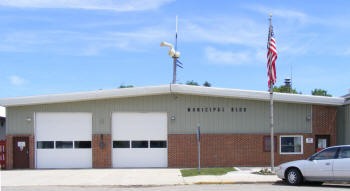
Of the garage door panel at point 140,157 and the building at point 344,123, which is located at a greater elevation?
the building at point 344,123

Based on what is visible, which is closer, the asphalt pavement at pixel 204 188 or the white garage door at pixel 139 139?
the asphalt pavement at pixel 204 188

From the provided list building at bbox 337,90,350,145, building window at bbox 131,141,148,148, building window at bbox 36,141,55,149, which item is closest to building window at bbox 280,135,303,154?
building at bbox 337,90,350,145

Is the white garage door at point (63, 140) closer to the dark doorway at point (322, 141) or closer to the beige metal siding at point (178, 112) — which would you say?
the beige metal siding at point (178, 112)

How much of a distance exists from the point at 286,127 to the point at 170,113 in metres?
6.30

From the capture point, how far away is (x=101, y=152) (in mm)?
23438

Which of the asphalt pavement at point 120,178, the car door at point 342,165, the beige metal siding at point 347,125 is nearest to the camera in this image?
the car door at point 342,165

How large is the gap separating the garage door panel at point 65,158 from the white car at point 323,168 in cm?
1164

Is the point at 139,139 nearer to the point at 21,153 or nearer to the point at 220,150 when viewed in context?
the point at 220,150

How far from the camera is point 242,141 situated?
23.5 m

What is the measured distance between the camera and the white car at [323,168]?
14.7 m

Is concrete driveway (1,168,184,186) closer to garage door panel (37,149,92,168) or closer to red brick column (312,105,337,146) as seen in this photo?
garage door panel (37,149,92,168)

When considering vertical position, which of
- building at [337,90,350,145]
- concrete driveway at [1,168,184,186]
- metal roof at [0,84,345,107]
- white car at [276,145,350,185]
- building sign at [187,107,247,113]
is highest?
metal roof at [0,84,345,107]

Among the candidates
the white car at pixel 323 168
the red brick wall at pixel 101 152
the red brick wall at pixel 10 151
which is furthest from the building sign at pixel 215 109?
the red brick wall at pixel 10 151

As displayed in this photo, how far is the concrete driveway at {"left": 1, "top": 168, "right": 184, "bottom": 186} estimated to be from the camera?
1711cm
